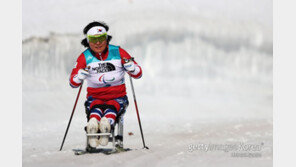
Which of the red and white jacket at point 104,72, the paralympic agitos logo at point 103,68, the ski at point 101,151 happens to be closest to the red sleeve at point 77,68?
the red and white jacket at point 104,72

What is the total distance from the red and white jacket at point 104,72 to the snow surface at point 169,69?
61 centimetres

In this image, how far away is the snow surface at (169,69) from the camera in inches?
217

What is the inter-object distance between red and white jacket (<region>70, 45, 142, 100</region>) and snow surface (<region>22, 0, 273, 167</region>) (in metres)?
0.61

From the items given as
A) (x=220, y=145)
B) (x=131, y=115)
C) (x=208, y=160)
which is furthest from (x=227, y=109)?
(x=208, y=160)

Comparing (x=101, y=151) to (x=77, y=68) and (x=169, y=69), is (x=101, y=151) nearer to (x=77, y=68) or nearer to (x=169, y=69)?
(x=77, y=68)

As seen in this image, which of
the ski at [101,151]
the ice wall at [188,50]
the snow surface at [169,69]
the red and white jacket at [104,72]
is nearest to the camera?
the ski at [101,151]

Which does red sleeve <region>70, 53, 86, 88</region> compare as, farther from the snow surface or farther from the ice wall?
the ice wall

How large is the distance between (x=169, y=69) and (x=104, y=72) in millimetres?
3140

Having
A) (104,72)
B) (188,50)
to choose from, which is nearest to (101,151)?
(104,72)

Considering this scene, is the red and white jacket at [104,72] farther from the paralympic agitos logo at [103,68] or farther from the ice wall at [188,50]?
the ice wall at [188,50]

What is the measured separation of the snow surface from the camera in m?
5.52

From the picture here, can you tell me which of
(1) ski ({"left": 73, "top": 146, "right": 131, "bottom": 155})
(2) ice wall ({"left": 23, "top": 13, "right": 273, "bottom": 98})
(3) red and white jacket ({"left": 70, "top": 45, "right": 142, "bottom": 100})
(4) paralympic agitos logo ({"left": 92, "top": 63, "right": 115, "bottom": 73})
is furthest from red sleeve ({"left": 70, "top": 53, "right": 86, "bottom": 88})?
(2) ice wall ({"left": 23, "top": 13, "right": 273, "bottom": 98})

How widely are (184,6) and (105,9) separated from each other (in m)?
1.30

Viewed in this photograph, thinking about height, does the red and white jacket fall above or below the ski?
above
